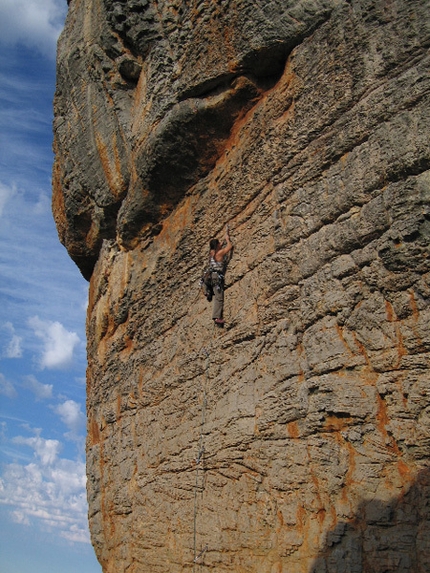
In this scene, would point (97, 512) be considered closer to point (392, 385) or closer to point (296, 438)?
point (296, 438)

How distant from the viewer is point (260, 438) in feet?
19.1

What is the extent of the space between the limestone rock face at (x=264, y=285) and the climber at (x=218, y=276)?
163 millimetres

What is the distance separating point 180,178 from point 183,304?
160 centimetres

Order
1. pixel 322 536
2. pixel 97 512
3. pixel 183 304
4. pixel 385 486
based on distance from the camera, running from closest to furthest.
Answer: pixel 385 486, pixel 322 536, pixel 183 304, pixel 97 512

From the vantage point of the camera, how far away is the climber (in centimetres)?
692

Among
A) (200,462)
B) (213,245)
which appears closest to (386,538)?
(200,462)

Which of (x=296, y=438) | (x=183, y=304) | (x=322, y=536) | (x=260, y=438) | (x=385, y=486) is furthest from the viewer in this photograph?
(x=183, y=304)

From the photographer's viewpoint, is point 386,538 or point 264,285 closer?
point 386,538

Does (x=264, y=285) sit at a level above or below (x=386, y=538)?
above

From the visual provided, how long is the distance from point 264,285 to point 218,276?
2.64 feet

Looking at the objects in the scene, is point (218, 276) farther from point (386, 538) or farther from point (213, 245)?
point (386, 538)

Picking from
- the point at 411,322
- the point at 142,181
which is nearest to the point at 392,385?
the point at 411,322

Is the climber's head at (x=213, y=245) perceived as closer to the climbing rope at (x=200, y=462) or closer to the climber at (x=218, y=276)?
the climber at (x=218, y=276)

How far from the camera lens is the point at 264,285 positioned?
6.29 m
